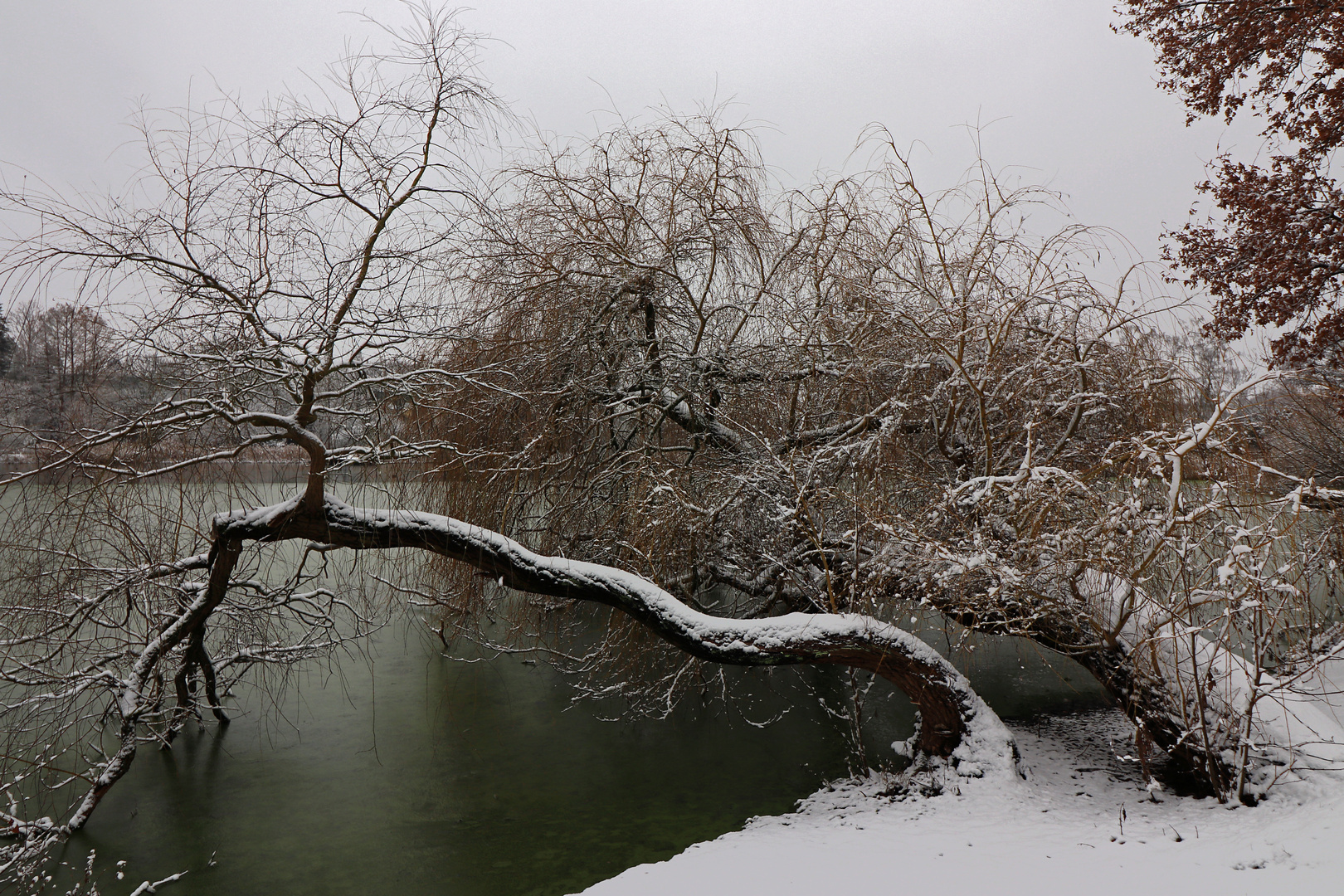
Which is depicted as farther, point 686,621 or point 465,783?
point 465,783

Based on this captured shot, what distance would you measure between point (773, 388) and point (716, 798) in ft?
10.3

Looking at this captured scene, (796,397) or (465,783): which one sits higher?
(796,397)

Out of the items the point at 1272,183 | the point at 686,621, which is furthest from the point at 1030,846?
the point at 1272,183

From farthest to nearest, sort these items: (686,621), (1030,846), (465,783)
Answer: (465,783) < (686,621) < (1030,846)

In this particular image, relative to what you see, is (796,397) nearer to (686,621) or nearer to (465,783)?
(686,621)

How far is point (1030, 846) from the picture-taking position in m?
3.59

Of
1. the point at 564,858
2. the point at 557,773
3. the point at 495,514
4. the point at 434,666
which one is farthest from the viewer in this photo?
the point at 434,666

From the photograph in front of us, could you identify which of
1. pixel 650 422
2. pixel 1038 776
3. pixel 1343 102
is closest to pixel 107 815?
pixel 650 422

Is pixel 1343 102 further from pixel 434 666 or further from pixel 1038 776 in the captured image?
pixel 434 666

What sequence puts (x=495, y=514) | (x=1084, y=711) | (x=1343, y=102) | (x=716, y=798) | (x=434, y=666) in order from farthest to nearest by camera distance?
(x=434, y=666) < (x=1343, y=102) < (x=1084, y=711) < (x=495, y=514) < (x=716, y=798)

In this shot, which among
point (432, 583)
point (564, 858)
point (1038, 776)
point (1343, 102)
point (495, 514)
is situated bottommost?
point (564, 858)

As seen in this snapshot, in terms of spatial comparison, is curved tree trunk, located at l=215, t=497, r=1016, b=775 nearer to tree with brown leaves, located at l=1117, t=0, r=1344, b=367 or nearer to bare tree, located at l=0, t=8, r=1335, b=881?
bare tree, located at l=0, t=8, r=1335, b=881

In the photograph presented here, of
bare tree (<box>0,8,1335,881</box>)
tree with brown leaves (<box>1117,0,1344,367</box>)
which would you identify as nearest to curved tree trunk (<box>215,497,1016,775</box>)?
bare tree (<box>0,8,1335,881</box>)

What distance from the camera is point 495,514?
607cm
